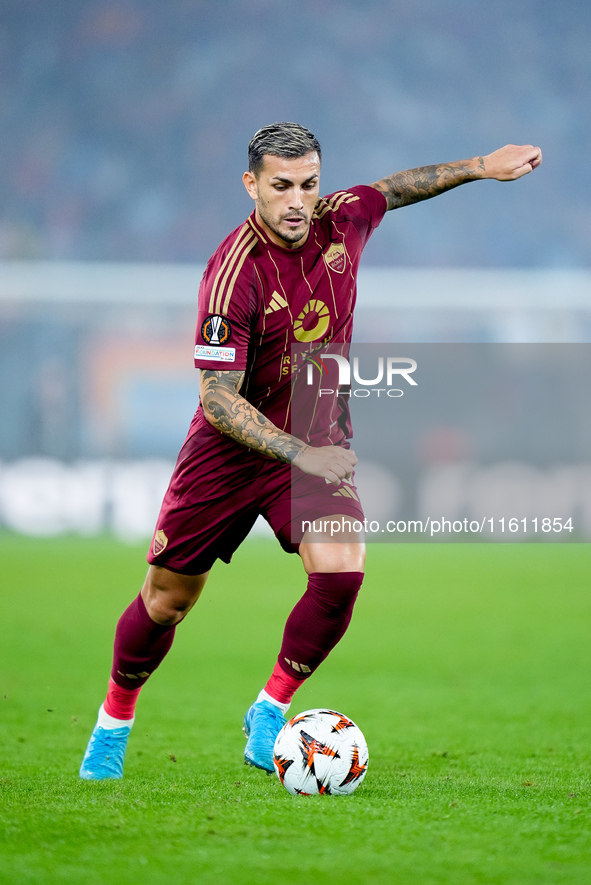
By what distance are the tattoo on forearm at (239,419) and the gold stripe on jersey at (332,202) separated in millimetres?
770

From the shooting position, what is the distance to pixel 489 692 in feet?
18.9

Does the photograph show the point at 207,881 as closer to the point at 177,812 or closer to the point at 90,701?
the point at 177,812

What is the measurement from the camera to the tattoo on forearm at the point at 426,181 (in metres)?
4.04

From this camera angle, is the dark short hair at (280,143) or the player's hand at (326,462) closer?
the player's hand at (326,462)

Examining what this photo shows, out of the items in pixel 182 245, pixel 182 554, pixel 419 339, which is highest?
pixel 182 245

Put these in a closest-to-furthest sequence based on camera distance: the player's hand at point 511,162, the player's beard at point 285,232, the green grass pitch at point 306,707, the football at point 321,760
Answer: the green grass pitch at point 306,707, the football at point 321,760, the player's beard at point 285,232, the player's hand at point 511,162

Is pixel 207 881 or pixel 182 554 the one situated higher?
pixel 182 554

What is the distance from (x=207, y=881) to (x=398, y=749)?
82.8 inches

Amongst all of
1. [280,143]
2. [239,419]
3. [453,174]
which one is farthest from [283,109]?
[239,419]

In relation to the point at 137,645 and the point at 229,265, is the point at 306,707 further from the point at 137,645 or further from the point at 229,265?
the point at 229,265

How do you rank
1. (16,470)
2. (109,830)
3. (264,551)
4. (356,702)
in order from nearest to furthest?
(109,830) → (356,702) → (264,551) → (16,470)

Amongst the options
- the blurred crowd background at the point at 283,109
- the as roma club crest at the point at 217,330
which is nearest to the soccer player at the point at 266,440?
the as roma club crest at the point at 217,330

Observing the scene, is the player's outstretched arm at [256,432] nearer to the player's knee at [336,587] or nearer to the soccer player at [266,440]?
the soccer player at [266,440]

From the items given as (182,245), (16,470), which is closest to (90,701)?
(16,470)
